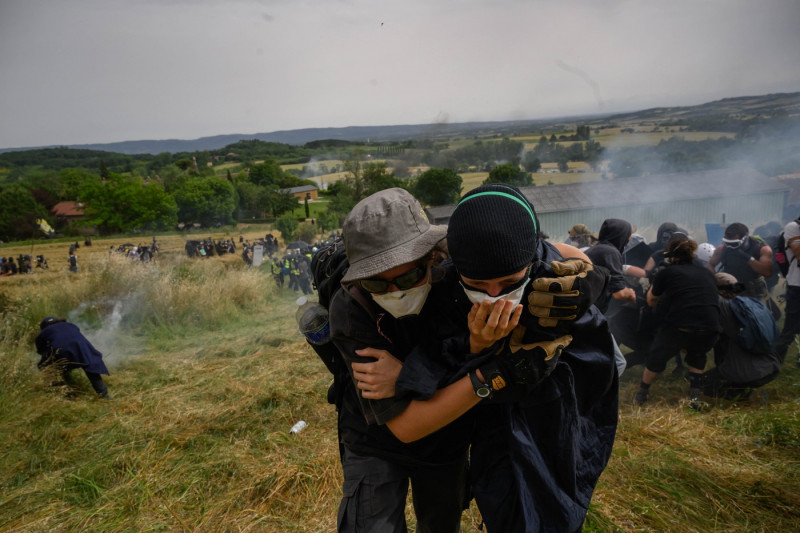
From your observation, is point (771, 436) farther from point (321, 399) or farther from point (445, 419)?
point (321, 399)

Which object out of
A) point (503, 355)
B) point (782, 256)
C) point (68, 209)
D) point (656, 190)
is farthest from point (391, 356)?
point (68, 209)

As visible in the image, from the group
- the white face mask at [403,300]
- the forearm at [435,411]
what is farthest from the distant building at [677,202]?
the forearm at [435,411]

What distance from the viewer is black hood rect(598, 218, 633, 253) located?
4.11 m

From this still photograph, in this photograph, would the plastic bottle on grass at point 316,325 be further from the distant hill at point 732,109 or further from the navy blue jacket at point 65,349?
the distant hill at point 732,109

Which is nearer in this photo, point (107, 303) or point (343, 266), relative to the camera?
point (343, 266)

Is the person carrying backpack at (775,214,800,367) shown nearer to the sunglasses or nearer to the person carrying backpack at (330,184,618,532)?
the person carrying backpack at (330,184,618,532)

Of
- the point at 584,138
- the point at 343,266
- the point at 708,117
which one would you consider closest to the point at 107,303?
the point at 343,266

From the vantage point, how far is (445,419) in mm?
1411

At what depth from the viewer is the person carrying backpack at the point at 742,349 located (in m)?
3.82

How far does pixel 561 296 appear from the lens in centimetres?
121

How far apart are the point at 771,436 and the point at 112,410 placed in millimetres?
7000

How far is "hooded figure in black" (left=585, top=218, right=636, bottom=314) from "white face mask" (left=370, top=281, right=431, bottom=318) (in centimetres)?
241

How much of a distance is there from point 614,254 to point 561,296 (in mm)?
3146

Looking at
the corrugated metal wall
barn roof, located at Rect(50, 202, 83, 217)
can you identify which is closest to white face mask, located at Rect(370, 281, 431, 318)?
the corrugated metal wall
